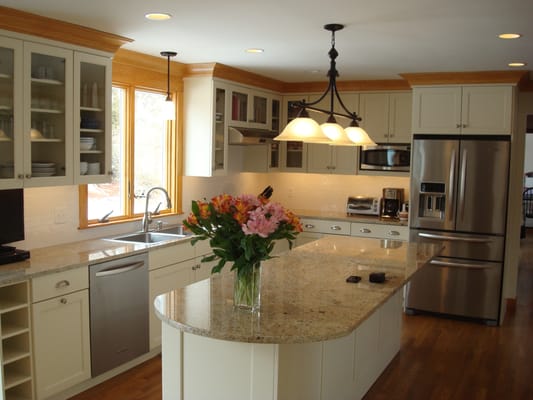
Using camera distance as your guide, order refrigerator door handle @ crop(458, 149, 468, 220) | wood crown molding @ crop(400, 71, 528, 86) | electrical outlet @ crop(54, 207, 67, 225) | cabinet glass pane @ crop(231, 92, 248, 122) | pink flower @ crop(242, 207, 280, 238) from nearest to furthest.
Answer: pink flower @ crop(242, 207, 280, 238) < electrical outlet @ crop(54, 207, 67, 225) < wood crown molding @ crop(400, 71, 528, 86) < refrigerator door handle @ crop(458, 149, 468, 220) < cabinet glass pane @ crop(231, 92, 248, 122)

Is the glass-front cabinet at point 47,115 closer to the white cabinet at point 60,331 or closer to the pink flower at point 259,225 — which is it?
the white cabinet at point 60,331

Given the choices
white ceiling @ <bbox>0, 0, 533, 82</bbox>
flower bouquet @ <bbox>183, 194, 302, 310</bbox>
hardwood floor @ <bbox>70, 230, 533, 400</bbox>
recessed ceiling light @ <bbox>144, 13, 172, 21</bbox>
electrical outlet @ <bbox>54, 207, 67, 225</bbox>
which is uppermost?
white ceiling @ <bbox>0, 0, 533, 82</bbox>

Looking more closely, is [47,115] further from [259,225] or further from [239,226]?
[259,225]

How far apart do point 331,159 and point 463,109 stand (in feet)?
5.07

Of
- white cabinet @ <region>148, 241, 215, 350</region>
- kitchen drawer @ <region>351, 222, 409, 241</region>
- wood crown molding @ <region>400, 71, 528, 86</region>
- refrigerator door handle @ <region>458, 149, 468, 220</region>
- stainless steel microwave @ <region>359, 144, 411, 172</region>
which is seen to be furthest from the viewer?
stainless steel microwave @ <region>359, 144, 411, 172</region>

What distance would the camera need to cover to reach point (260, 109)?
6141 mm

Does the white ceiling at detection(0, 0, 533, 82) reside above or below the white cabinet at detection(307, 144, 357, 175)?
above

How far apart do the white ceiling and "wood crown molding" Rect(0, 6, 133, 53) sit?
0.08m

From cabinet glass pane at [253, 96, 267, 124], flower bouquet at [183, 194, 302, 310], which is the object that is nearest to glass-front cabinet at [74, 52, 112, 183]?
flower bouquet at [183, 194, 302, 310]

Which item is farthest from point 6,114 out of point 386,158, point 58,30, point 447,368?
point 386,158

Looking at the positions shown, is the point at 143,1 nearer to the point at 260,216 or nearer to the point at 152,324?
the point at 260,216

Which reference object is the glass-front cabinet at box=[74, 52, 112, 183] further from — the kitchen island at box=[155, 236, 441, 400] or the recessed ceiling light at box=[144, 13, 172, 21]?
the kitchen island at box=[155, 236, 441, 400]

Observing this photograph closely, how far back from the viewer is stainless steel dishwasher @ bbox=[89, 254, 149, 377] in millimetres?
3762

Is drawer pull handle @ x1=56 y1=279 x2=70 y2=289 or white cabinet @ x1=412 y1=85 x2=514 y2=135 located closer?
drawer pull handle @ x1=56 y1=279 x2=70 y2=289
